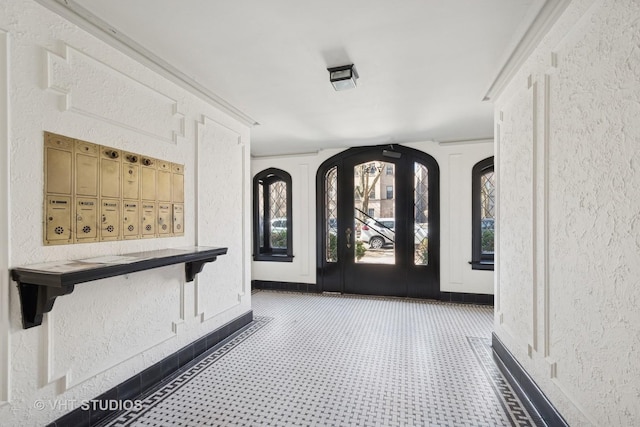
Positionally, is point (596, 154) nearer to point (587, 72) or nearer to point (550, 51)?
point (587, 72)

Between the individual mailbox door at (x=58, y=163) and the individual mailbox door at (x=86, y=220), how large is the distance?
0.36 ft

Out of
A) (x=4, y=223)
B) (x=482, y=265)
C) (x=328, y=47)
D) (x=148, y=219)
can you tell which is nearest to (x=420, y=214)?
(x=482, y=265)

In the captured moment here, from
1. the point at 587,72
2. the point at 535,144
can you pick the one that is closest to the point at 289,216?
the point at 535,144

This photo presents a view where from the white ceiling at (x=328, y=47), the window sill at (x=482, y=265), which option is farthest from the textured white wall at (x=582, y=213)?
the window sill at (x=482, y=265)

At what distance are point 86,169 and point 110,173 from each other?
16 cm

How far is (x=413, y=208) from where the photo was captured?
4918 millimetres

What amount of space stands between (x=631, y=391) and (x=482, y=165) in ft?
12.7

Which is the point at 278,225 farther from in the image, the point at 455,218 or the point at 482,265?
the point at 482,265

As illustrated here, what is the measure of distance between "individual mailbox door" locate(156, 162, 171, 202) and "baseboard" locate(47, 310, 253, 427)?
4.33ft

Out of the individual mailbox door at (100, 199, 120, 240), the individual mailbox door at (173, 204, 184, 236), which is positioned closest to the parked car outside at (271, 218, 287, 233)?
the individual mailbox door at (173, 204, 184, 236)

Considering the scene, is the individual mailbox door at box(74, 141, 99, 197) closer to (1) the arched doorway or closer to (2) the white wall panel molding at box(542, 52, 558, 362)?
(2) the white wall panel molding at box(542, 52, 558, 362)

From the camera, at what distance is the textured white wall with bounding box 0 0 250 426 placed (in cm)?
153

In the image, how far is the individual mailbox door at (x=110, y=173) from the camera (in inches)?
77.8

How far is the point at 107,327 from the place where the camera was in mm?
1999
